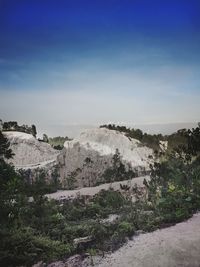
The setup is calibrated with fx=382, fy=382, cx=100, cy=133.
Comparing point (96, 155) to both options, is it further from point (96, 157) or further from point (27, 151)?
point (27, 151)

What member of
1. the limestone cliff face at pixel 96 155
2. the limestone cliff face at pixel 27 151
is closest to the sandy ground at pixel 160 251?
the limestone cliff face at pixel 96 155

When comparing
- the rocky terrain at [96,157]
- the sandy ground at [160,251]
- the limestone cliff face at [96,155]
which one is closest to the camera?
the sandy ground at [160,251]

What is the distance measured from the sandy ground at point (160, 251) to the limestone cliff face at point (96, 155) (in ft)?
45.5

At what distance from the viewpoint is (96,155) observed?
23.9 m

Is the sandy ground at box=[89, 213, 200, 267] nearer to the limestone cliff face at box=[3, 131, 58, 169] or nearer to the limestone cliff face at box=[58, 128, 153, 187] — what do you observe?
the limestone cliff face at box=[58, 128, 153, 187]

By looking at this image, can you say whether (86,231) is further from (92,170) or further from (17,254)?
(92,170)

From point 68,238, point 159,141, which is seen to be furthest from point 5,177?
point 159,141

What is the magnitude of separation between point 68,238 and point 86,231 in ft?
1.84

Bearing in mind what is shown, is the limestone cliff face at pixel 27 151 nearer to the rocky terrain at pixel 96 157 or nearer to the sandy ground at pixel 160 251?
the rocky terrain at pixel 96 157

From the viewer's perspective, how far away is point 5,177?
7.09 meters

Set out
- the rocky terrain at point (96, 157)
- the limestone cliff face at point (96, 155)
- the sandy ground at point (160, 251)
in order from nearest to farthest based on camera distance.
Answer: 1. the sandy ground at point (160, 251)
2. the rocky terrain at point (96, 157)
3. the limestone cliff face at point (96, 155)

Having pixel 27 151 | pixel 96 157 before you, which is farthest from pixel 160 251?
pixel 27 151

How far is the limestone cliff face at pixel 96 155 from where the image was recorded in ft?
75.9

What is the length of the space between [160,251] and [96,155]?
16.3 meters
